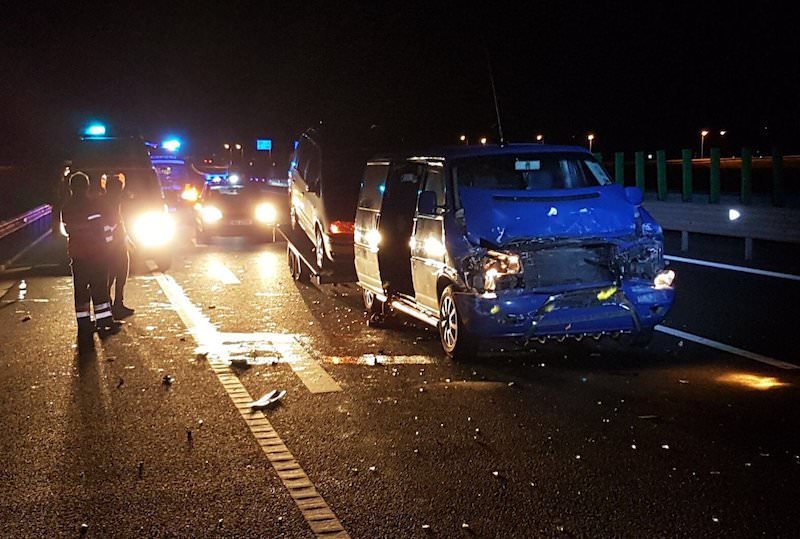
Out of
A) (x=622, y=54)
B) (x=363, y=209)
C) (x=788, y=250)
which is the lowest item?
(x=788, y=250)

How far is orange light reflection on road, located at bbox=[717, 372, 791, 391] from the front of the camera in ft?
28.5

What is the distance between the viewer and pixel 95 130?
2547cm

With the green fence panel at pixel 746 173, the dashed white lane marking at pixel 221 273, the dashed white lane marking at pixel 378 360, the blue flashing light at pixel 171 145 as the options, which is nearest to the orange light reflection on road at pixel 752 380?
the dashed white lane marking at pixel 378 360

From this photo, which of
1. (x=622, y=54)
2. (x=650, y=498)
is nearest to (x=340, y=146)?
(x=650, y=498)

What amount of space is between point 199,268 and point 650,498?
14.7 m

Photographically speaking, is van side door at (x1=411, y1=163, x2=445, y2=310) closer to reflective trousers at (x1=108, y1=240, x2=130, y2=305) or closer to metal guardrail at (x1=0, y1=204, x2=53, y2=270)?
reflective trousers at (x1=108, y1=240, x2=130, y2=305)

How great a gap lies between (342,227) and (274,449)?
8874 millimetres

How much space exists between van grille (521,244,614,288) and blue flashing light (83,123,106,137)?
1746 centimetres

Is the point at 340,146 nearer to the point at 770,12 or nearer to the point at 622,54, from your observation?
the point at 770,12

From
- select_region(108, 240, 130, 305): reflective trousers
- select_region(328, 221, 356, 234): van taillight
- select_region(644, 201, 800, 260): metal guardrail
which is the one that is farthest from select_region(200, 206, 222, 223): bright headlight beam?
select_region(108, 240, 130, 305): reflective trousers

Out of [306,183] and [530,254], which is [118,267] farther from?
[530,254]

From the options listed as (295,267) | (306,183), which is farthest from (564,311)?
(306,183)

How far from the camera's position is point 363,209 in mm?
12711

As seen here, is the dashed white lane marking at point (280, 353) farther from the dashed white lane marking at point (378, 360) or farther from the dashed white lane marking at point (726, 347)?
the dashed white lane marking at point (726, 347)
